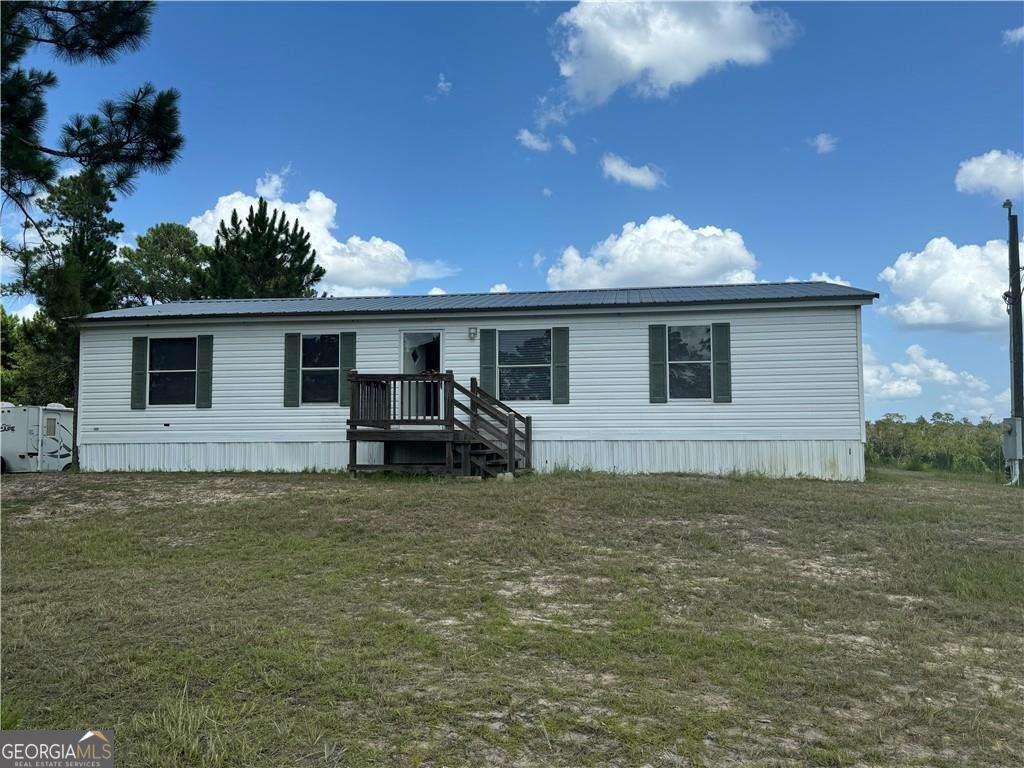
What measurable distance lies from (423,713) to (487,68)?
45.9 ft

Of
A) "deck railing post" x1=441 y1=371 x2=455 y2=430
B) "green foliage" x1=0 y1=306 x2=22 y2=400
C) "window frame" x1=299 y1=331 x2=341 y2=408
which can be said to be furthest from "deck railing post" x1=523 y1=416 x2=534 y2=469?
"green foliage" x1=0 y1=306 x2=22 y2=400

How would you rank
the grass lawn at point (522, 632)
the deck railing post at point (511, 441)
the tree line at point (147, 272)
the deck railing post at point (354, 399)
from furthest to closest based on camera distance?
the tree line at point (147, 272) → the deck railing post at point (511, 441) → the deck railing post at point (354, 399) → the grass lawn at point (522, 632)

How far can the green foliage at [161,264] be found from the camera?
100 ft

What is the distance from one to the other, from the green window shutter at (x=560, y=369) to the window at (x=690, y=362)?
1758 mm

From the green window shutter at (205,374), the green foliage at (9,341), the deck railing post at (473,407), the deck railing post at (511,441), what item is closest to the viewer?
the deck railing post at (511,441)

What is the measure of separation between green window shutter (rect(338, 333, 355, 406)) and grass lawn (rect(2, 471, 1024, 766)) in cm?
425

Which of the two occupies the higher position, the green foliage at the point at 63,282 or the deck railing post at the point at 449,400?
the green foliage at the point at 63,282

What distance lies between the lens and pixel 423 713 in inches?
125

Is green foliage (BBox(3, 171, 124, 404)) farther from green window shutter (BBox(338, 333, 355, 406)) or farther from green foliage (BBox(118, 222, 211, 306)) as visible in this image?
green window shutter (BBox(338, 333, 355, 406))

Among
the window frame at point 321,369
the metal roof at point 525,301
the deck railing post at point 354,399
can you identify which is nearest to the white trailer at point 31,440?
the metal roof at point 525,301

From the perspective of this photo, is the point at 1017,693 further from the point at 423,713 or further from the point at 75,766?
the point at 75,766

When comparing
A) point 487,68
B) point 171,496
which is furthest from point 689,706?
point 487,68

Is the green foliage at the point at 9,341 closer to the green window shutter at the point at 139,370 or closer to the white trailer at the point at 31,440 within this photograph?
the white trailer at the point at 31,440

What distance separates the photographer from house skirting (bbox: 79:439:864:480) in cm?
1137
